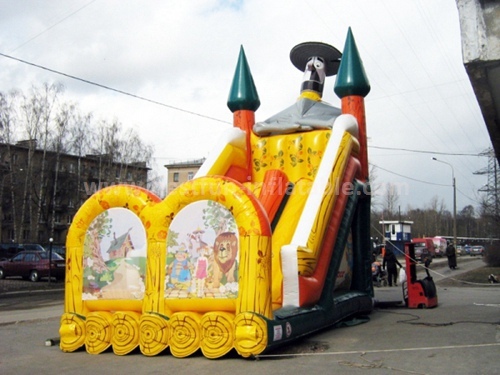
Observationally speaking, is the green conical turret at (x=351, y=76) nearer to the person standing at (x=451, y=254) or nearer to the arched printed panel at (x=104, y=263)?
the arched printed panel at (x=104, y=263)

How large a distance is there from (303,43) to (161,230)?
7.45 metres

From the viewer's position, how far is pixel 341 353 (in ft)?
23.4

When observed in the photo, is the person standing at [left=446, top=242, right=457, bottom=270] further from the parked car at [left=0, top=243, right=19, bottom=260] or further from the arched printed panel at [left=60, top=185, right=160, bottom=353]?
the parked car at [left=0, top=243, right=19, bottom=260]

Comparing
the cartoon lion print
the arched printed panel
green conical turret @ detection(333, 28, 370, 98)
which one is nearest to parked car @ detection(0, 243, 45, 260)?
green conical turret @ detection(333, 28, 370, 98)

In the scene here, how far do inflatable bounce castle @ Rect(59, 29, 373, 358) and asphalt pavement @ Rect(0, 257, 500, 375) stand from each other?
24 centimetres

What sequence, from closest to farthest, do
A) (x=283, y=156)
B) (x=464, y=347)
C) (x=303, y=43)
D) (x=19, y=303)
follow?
(x=464, y=347), (x=283, y=156), (x=303, y=43), (x=19, y=303)

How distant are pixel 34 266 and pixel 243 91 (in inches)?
534

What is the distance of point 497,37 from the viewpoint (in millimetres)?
4910

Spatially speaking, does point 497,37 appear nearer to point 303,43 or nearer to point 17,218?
point 303,43

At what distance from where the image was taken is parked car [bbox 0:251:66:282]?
21500 millimetres

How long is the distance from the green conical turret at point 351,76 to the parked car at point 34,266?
14.2m

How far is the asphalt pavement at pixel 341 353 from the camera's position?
20.7 feet

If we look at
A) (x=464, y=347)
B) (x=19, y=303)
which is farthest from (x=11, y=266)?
(x=464, y=347)

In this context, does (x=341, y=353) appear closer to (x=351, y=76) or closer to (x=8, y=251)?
(x=351, y=76)
